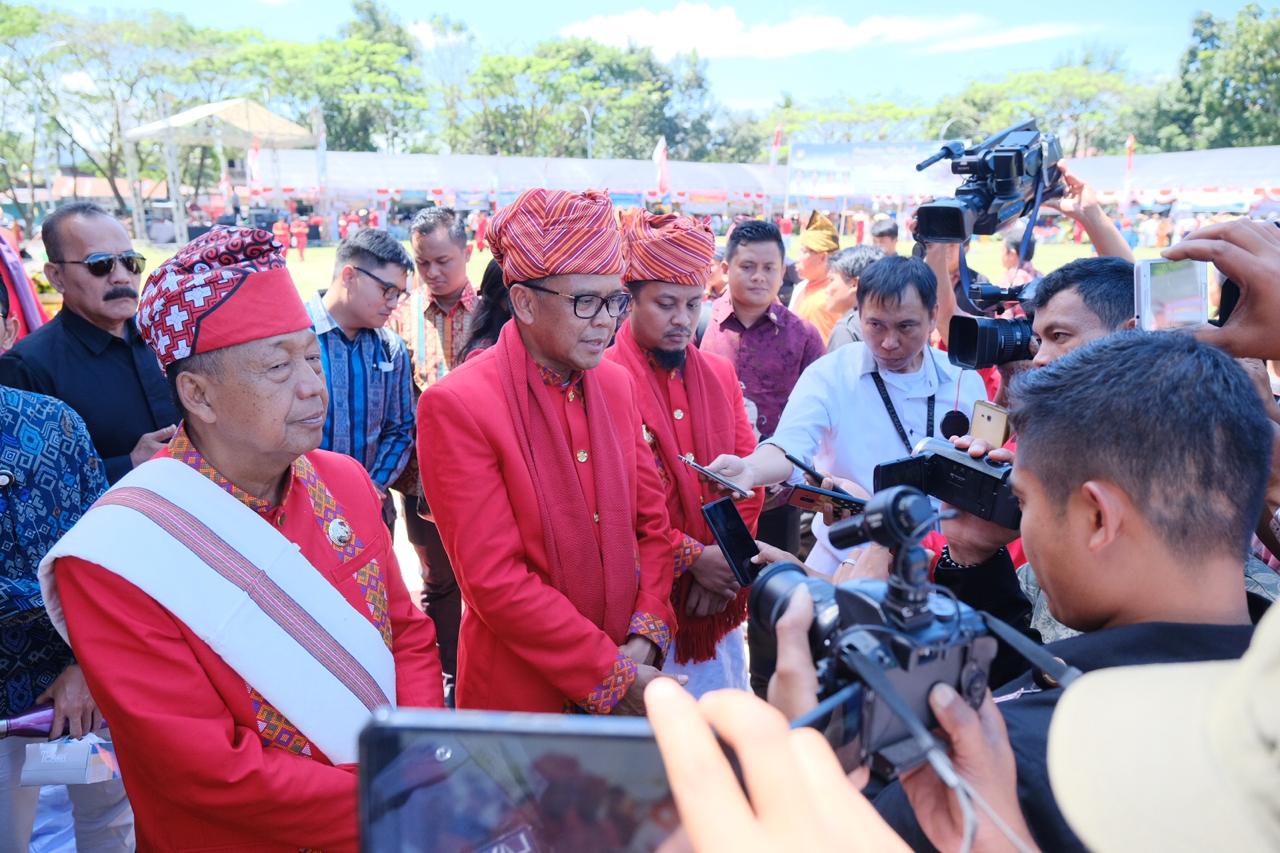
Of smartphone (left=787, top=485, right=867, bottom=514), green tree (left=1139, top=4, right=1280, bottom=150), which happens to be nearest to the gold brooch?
smartphone (left=787, top=485, right=867, bottom=514)

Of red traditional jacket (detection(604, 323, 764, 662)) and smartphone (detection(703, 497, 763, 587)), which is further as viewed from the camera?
red traditional jacket (detection(604, 323, 764, 662))

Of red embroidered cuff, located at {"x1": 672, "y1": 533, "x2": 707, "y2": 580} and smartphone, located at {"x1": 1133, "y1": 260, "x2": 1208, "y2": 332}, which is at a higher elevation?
smartphone, located at {"x1": 1133, "y1": 260, "x2": 1208, "y2": 332}

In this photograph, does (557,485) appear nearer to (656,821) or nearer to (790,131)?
(656,821)

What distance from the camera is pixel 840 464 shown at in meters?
3.20

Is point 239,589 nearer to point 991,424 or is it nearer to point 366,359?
point 991,424

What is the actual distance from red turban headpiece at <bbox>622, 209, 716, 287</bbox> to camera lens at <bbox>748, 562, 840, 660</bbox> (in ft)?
6.32

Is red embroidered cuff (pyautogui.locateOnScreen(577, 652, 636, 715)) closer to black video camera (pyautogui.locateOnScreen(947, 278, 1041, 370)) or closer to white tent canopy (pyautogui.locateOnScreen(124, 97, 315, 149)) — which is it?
black video camera (pyautogui.locateOnScreen(947, 278, 1041, 370))

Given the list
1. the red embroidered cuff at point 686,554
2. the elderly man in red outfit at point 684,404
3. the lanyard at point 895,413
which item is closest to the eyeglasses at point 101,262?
the elderly man in red outfit at point 684,404

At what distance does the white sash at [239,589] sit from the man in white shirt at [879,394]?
172 cm

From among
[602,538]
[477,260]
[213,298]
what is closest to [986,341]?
[602,538]

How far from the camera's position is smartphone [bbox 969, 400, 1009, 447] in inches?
78.2

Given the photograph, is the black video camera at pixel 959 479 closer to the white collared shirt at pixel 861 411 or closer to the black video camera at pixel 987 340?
the black video camera at pixel 987 340

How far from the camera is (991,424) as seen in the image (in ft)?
6.66

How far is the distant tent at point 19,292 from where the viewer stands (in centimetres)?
324
